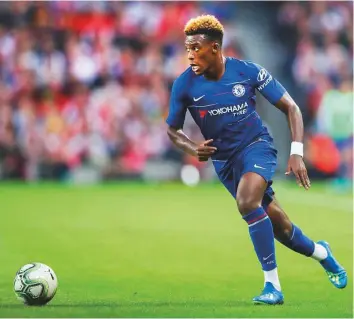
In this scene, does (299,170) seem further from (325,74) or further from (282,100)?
(325,74)

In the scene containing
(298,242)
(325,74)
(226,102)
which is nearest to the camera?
(226,102)

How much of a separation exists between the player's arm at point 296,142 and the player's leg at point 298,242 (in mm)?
540

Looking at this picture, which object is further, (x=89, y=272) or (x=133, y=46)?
(x=133, y=46)

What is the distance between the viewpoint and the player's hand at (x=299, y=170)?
7.61 metres

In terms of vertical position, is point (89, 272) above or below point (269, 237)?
below

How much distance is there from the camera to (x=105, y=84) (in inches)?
884

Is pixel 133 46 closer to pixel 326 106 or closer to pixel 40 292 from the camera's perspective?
pixel 326 106

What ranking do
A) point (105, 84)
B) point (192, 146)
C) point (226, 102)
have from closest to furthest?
point (192, 146)
point (226, 102)
point (105, 84)

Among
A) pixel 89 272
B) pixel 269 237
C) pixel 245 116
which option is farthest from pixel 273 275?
pixel 89 272

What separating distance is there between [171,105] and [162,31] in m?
16.3

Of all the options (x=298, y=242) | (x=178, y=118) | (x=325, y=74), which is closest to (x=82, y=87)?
(x=325, y=74)

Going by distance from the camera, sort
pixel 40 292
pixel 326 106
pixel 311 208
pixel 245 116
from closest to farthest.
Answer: pixel 40 292, pixel 245 116, pixel 311 208, pixel 326 106

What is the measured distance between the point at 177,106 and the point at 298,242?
1568 mm

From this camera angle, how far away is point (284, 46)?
25.4 m
